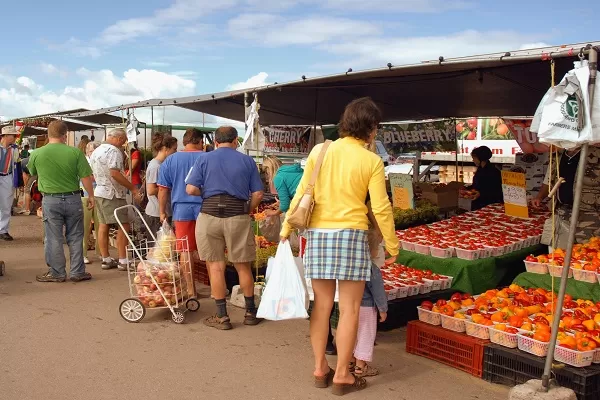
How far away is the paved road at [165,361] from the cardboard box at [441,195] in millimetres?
4977

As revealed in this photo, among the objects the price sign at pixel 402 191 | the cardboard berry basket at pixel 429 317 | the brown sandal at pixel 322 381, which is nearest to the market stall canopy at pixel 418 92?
the price sign at pixel 402 191

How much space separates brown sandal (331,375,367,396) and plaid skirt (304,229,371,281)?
0.84 m

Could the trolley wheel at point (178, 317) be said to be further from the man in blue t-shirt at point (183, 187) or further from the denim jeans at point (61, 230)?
the denim jeans at point (61, 230)

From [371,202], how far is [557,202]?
13.9 ft

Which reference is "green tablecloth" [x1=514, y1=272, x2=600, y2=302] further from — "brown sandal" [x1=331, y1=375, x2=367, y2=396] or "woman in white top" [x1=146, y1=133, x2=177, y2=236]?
"woman in white top" [x1=146, y1=133, x2=177, y2=236]

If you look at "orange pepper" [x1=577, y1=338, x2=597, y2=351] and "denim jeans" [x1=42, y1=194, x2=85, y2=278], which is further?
"denim jeans" [x1=42, y1=194, x2=85, y2=278]

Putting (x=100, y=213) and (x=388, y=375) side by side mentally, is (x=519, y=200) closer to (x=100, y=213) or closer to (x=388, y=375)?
(x=388, y=375)

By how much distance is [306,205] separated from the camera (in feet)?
13.9

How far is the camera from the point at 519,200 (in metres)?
7.98

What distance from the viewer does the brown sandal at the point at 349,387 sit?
14.7ft

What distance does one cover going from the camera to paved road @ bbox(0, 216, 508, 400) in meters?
4.56

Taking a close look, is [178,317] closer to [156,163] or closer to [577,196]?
[156,163]

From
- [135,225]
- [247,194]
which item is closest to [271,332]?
[247,194]

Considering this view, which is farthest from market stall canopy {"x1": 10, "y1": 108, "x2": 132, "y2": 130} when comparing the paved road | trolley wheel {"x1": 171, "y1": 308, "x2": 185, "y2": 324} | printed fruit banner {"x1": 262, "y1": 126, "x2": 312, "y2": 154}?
trolley wheel {"x1": 171, "y1": 308, "x2": 185, "y2": 324}
